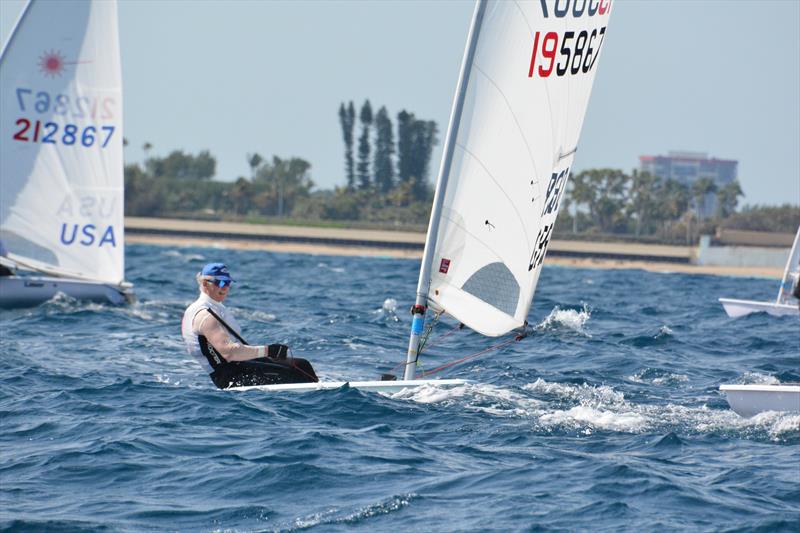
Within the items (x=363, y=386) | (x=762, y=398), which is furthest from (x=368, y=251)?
(x=762, y=398)

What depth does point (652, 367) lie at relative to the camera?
1538cm

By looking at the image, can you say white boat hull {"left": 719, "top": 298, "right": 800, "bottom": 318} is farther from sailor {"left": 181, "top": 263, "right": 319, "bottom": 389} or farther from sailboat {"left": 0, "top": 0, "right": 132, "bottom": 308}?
sailor {"left": 181, "top": 263, "right": 319, "bottom": 389}

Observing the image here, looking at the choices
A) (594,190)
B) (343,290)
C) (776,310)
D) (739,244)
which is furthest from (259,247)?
(776,310)

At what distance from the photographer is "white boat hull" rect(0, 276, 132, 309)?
68.9ft

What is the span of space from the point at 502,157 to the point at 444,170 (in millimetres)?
615

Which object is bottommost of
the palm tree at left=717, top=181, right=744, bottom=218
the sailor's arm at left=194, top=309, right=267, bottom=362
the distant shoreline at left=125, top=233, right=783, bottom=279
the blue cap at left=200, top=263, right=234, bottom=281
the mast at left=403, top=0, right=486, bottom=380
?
the distant shoreline at left=125, top=233, right=783, bottom=279

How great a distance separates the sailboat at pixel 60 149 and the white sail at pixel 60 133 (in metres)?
0.02

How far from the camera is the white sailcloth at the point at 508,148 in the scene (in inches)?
453

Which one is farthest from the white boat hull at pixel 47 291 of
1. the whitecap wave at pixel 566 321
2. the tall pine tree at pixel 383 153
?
the tall pine tree at pixel 383 153

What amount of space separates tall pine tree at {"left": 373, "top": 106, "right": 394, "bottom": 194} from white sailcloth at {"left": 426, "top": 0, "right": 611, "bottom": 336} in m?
116

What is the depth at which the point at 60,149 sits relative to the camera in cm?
2173

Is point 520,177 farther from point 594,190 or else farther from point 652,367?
point 594,190

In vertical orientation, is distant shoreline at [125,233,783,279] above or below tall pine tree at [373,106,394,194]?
below

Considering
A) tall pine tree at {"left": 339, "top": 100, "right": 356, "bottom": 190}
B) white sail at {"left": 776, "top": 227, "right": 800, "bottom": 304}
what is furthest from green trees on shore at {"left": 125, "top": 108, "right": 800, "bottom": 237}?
white sail at {"left": 776, "top": 227, "right": 800, "bottom": 304}
